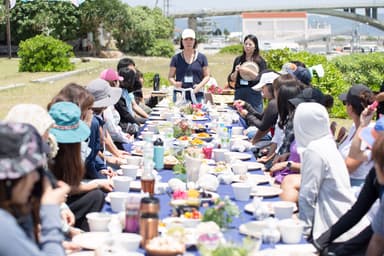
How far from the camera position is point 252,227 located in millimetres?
3033

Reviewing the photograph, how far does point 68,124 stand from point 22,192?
5.04 feet

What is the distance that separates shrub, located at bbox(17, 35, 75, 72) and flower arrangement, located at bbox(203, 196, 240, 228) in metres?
20.9

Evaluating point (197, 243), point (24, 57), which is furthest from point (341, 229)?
point (24, 57)

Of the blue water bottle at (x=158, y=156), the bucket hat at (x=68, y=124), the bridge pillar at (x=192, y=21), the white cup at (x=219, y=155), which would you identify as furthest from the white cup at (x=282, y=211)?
the bridge pillar at (x=192, y=21)

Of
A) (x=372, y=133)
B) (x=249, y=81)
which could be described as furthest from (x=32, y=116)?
(x=249, y=81)

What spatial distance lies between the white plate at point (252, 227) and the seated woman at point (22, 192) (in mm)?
931

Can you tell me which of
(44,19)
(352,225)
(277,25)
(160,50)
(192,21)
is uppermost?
(192,21)

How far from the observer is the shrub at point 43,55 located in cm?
2325

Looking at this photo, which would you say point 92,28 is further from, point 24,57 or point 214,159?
point 214,159

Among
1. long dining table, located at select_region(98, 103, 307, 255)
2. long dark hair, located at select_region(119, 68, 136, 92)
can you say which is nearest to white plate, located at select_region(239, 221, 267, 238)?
long dining table, located at select_region(98, 103, 307, 255)

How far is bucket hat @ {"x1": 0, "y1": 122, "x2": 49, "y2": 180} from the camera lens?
82.0 inches

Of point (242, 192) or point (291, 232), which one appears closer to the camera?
point (291, 232)

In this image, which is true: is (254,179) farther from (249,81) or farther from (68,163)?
(249,81)

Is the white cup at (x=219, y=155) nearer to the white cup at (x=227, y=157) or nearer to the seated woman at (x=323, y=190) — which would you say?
the white cup at (x=227, y=157)
